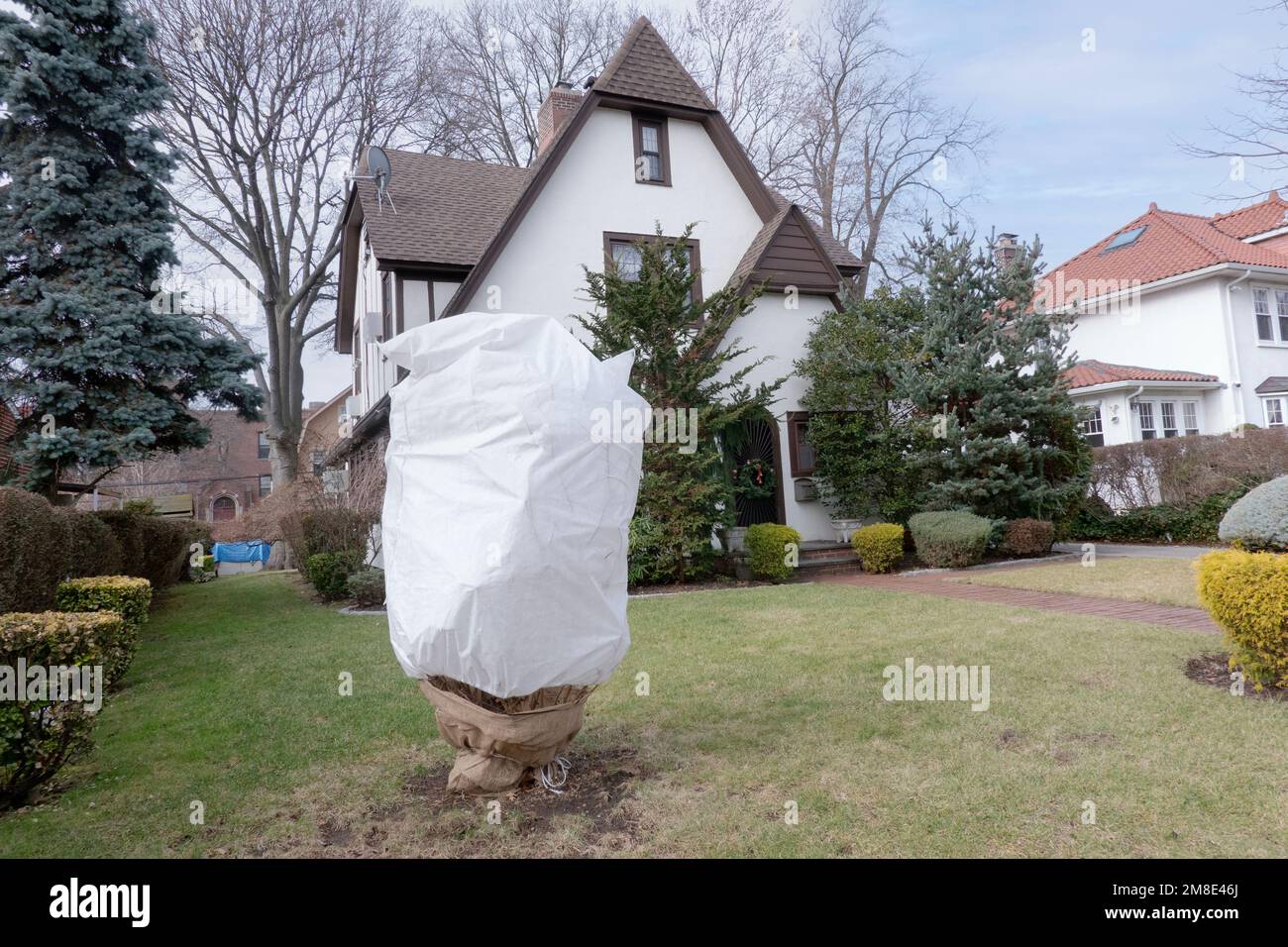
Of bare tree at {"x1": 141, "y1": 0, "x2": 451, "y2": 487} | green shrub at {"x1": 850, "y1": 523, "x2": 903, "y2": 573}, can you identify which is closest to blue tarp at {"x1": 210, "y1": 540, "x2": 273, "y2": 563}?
bare tree at {"x1": 141, "y1": 0, "x2": 451, "y2": 487}

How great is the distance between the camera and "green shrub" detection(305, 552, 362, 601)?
1330 cm

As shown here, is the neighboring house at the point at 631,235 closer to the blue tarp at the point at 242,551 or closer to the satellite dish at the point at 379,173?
the satellite dish at the point at 379,173

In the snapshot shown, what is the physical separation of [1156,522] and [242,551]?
29.5 m

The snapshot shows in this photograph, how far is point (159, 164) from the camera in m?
11.5

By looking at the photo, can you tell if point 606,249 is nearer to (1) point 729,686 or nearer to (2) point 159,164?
(2) point 159,164

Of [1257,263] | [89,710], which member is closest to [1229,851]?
[89,710]

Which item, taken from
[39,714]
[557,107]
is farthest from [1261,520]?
[557,107]

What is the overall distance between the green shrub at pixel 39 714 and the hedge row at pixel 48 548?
265 cm

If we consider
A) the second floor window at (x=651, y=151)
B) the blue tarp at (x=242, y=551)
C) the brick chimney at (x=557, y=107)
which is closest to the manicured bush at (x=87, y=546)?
the second floor window at (x=651, y=151)

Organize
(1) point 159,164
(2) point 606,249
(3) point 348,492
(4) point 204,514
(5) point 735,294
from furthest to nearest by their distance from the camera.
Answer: (4) point 204,514
(2) point 606,249
(3) point 348,492
(5) point 735,294
(1) point 159,164

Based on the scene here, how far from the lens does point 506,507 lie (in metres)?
3.67

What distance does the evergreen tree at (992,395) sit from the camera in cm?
1393
